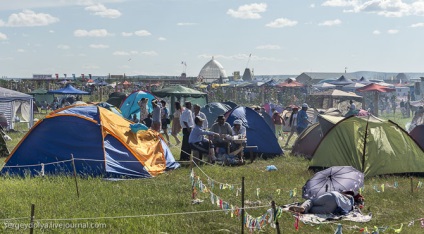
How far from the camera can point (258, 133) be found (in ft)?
52.6

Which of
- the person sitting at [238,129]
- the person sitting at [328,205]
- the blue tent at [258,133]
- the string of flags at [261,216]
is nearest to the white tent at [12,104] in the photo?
the blue tent at [258,133]

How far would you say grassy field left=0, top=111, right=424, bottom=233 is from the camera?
7.99 meters

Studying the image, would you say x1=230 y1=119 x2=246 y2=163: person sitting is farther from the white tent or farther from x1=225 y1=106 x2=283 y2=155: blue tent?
the white tent

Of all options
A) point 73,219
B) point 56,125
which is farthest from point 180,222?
point 56,125

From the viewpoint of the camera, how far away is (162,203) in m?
9.44

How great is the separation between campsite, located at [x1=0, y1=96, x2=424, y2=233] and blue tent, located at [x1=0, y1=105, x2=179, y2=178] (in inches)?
10.2

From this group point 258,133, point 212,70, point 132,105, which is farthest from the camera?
point 212,70

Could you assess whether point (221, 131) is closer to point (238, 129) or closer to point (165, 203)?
point (238, 129)

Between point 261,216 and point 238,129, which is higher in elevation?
point 238,129

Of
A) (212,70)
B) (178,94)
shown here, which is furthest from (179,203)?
(212,70)

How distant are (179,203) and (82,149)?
11.3 feet

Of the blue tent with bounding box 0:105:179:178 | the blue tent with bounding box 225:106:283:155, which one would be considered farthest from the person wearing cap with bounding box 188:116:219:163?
the blue tent with bounding box 225:106:283:155

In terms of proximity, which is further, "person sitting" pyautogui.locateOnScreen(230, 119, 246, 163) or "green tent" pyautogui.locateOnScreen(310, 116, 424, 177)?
"person sitting" pyautogui.locateOnScreen(230, 119, 246, 163)

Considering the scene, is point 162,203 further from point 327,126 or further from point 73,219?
point 327,126
